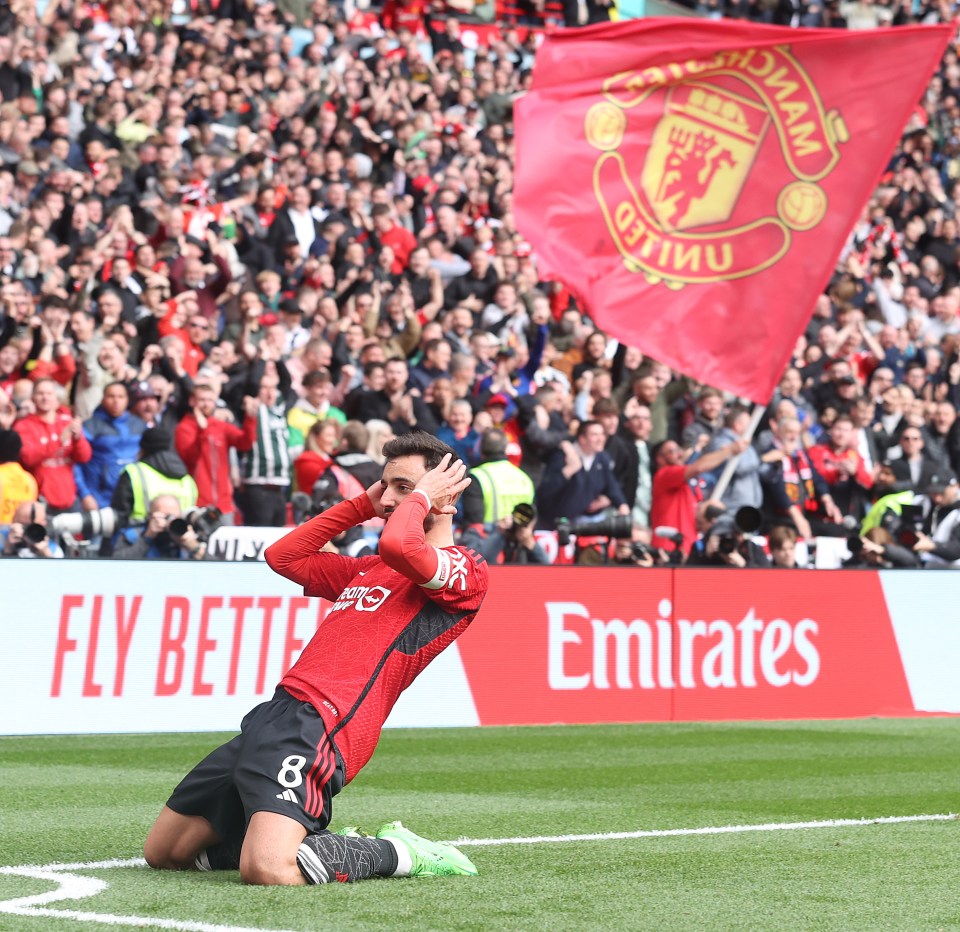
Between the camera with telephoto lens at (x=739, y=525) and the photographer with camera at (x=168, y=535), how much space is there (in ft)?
15.0

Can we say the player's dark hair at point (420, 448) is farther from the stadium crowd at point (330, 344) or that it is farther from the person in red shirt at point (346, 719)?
the stadium crowd at point (330, 344)

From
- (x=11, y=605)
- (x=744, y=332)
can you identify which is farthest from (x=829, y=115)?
(x=11, y=605)

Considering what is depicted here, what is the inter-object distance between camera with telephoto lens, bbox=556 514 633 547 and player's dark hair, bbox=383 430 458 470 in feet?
28.0

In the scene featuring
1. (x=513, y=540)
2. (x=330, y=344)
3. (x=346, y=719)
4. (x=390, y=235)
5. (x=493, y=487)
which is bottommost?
(x=513, y=540)

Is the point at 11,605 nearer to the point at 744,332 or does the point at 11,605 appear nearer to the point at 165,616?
the point at 165,616

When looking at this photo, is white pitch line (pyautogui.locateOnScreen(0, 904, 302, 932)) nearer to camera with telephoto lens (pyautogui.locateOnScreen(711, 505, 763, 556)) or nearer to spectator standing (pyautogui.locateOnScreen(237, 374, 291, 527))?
spectator standing (pyautogui.locateOnScreen(237, 374, 291, 527))

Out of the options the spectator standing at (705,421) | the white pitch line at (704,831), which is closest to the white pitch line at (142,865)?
the white pitch line at (704,831)

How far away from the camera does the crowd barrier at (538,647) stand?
1237 centimetres

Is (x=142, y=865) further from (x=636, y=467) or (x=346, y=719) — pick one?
(x=636, y=467)

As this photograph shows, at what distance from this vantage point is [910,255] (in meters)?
25.8

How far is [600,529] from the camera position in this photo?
15.1 m

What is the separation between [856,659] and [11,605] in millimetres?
7405

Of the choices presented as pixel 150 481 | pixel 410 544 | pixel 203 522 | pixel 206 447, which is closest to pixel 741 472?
pixel 206 447

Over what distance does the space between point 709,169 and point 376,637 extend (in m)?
8.82
